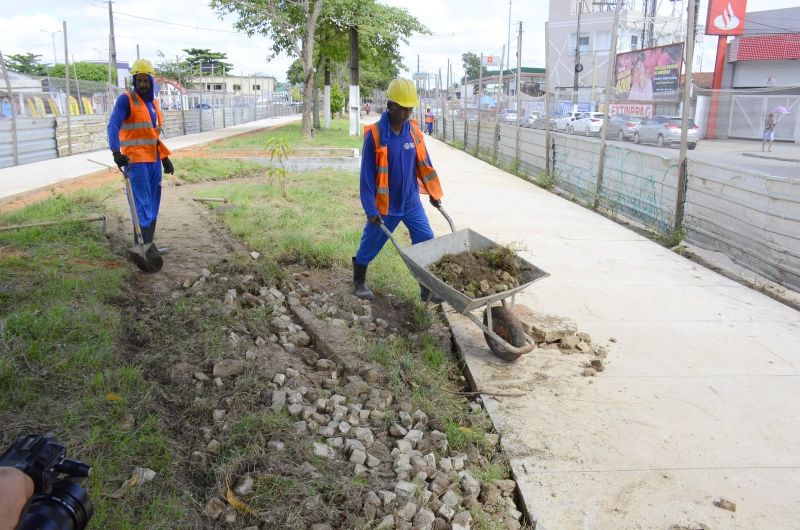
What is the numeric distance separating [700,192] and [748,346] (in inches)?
139

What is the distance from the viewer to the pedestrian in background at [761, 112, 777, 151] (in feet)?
27.5

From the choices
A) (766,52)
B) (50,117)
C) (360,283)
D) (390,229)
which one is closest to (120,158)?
(360,283)

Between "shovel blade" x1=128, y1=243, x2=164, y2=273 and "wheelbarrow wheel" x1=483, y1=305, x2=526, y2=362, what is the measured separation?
3.33m

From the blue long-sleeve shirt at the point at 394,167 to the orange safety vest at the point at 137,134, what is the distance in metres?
2.60

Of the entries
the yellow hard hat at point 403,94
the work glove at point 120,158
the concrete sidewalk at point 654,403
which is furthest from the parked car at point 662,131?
the work glove at point 120,158

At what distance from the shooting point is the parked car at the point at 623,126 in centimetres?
1176

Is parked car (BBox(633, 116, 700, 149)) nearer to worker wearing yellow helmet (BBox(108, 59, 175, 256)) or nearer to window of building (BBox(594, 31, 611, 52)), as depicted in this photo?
worker wearing yellow helmet (BBox(108, 59, 175, 256))

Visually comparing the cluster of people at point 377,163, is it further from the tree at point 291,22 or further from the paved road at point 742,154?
the tree at point 291,22

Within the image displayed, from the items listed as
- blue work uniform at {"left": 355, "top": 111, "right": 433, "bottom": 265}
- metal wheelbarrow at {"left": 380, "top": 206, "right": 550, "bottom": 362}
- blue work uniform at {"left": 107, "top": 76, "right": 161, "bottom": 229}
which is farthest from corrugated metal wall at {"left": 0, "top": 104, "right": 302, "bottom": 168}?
metal wheelbarrow at {"left": 380, "top": 206, "right": 550, "bottom": 362}

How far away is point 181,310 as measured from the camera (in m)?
5.12

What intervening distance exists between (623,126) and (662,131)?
4.07 ft

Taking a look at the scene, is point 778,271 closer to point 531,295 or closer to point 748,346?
point 748,346

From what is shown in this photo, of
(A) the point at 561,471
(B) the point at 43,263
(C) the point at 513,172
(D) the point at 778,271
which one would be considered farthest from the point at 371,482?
(C) the point at 513,172

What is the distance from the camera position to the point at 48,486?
1.45 meters
